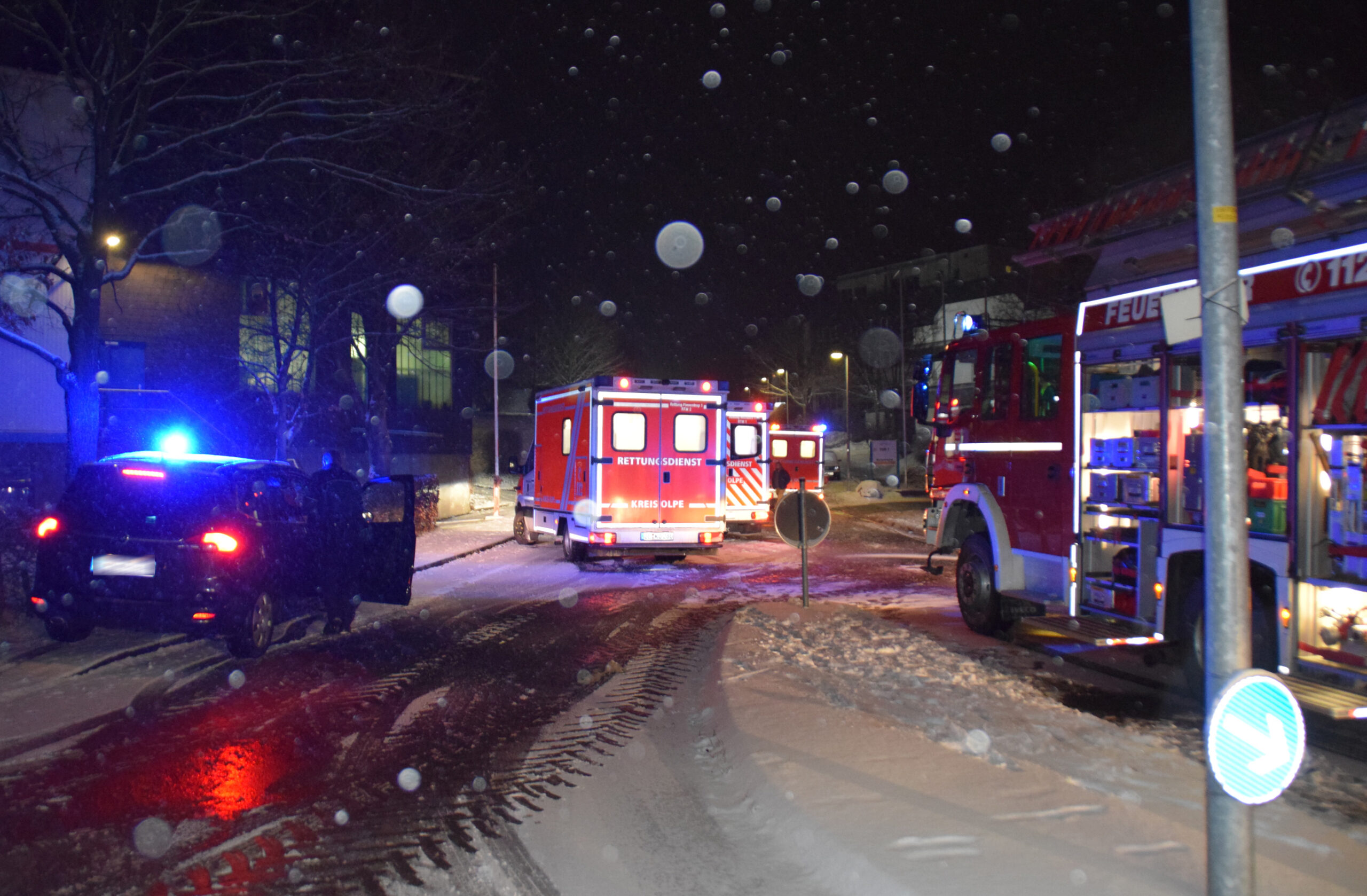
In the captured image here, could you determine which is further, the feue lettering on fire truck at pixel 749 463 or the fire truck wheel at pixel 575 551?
the feue lettering on fire truck at pixel 749 463

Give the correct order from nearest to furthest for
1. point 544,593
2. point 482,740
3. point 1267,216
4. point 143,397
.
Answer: point 482,740 < point 1267,216 < point 544,593 < point 143,397

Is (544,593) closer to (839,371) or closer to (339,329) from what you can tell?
(339,329)

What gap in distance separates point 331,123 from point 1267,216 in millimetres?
12915

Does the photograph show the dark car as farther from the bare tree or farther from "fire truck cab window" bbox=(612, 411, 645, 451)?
"fire truck cab window" bbox=(612, 411, 645, 451)

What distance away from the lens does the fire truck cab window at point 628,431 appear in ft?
50.1

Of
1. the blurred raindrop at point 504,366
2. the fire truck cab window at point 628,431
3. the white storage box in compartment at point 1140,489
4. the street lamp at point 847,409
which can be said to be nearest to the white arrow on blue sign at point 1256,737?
the white storage box in compartment at point 1140,489

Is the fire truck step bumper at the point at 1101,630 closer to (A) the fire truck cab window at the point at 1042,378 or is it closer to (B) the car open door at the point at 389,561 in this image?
(A) the fire truck cab window at the point at 1042,378

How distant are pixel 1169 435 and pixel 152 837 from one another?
7.49 meters

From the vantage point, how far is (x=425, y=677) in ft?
25.7

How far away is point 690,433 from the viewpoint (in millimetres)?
15727

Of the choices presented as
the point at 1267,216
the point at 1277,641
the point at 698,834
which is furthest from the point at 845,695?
the point at 1267,216

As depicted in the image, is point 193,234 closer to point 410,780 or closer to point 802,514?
point 802,514

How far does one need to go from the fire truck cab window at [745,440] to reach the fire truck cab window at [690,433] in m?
5.34

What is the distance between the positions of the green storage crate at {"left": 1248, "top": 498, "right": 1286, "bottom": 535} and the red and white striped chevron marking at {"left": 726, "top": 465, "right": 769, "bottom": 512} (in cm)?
1493
